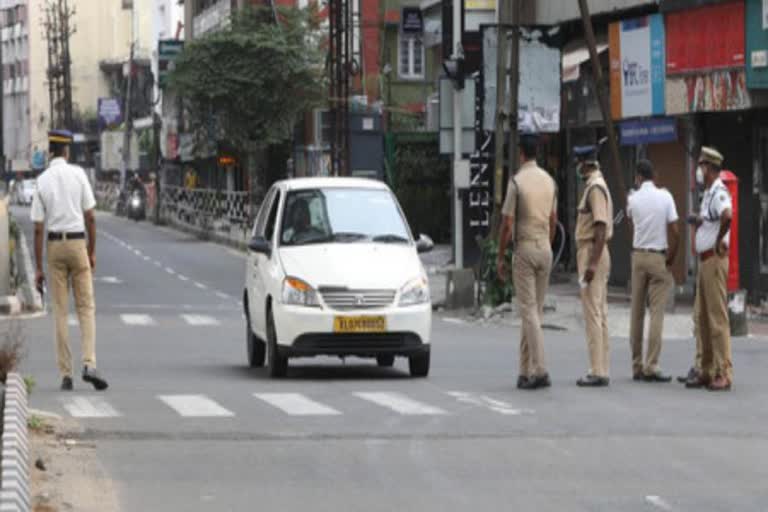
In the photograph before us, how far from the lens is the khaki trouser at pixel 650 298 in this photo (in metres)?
19.2

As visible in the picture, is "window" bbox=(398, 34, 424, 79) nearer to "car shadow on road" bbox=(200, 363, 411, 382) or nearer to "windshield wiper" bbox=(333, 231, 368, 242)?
"car shadow on road" bbox=(200, 363, 411, 382)

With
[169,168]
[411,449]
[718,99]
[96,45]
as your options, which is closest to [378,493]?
[411,449]

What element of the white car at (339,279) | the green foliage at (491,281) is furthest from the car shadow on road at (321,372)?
the green foliage at (491,281)

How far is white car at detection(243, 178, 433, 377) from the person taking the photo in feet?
63.8

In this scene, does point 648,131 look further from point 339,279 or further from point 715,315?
point 715,315

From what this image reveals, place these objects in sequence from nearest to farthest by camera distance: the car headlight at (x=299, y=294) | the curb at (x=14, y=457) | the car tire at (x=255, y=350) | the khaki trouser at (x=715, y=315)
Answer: the curb at (x=14, y=457) → the khaki trouser at (x=715, y=315) → the car headlight at (x=299, y=294) → the car tire at (x=255, y=350)

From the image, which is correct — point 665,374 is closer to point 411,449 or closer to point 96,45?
point 411,449

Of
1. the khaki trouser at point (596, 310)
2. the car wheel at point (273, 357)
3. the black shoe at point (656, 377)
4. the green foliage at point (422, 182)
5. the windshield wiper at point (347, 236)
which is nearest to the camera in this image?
the khaki trouser at point (596, 310)

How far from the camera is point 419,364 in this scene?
19938mm

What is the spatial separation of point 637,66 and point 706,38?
3.62 metres

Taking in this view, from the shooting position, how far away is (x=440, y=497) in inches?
453

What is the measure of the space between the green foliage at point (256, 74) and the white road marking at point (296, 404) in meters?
56.1

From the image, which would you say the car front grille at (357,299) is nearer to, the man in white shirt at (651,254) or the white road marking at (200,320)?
the man in white shirt at (651,254)

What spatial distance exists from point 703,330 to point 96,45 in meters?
136
